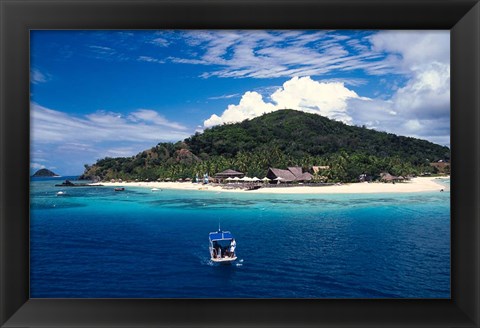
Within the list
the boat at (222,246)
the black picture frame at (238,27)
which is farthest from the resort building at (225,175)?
the black picture frame at (238,27)

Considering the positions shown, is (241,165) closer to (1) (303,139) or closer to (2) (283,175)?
(2) (283,175)

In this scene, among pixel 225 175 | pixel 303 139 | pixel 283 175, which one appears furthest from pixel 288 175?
pixel 225 175

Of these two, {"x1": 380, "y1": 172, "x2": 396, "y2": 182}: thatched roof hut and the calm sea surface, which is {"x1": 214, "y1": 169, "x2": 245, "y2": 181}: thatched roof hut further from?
{"x1": 380, "y1": 172, "x2": 396, "y2": 182}: thatched roof hut

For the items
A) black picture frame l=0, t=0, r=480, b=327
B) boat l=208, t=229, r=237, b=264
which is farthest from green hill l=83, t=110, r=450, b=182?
black picture frame l=0, t=0, r=480, b=327

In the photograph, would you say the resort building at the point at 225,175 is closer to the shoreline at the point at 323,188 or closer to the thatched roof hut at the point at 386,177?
the shoreline at the point at 323,188
